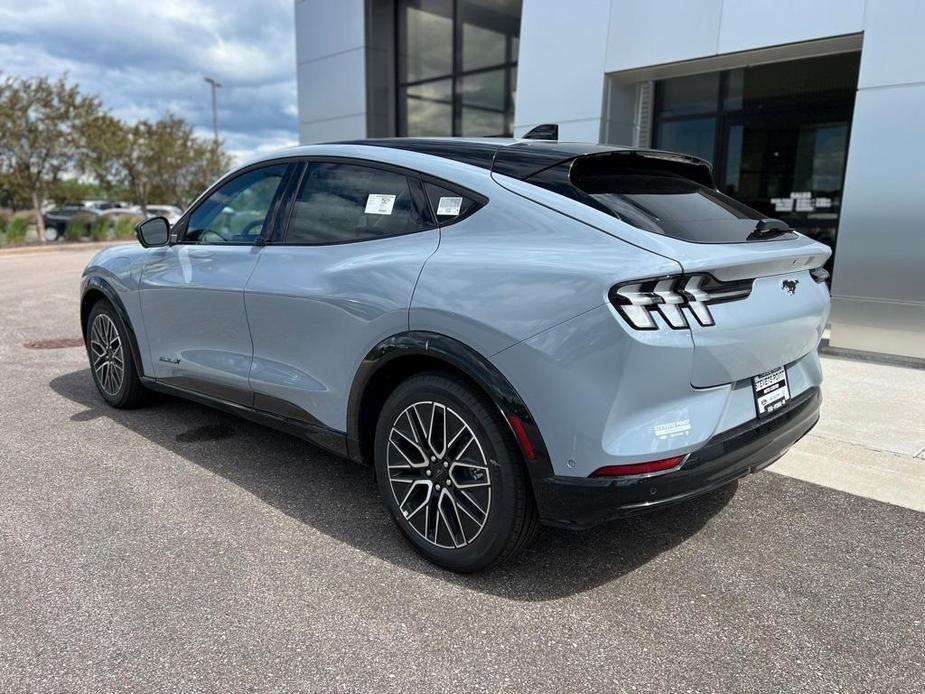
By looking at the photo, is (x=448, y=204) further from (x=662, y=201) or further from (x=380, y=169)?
(x=662, y=201)

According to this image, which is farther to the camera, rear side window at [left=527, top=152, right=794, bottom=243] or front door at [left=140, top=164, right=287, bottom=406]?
front door at [left=140, top=164, right=287, bottom=406]

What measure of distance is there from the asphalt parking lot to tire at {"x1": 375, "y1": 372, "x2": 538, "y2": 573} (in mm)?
166

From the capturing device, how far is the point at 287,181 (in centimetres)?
362

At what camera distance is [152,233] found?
4355 mm

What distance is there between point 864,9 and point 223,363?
21.6 ft

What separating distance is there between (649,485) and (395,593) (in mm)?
1078

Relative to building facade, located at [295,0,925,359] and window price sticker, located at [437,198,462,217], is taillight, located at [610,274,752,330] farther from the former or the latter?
building facade, located at [295,0,925,359]

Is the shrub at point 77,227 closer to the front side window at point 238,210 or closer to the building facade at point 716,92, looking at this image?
the building facade at point 716,92

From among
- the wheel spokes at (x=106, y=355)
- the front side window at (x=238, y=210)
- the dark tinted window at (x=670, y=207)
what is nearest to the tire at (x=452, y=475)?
the dark tinted window at (x=670, y=207)

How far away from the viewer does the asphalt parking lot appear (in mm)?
2275

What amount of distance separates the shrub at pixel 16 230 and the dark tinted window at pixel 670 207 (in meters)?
25.9

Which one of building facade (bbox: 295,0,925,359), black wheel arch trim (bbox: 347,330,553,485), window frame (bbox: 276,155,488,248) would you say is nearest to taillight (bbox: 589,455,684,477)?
black wheel arch trim (bbox: 347,330,553,485)

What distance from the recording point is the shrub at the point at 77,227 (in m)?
26.2

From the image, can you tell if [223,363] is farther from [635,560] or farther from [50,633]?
[635,560]
